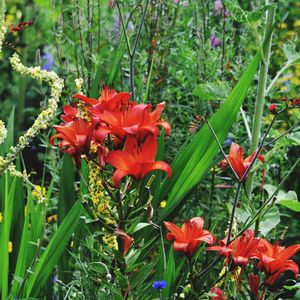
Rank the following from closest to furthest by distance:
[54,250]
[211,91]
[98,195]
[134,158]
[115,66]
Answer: [134,158]
[98,195]
[54,250]
[211,91]
[115,66]

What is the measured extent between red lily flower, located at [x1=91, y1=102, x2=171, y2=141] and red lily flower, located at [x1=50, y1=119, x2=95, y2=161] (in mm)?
58

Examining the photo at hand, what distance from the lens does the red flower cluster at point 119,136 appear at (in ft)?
5.89

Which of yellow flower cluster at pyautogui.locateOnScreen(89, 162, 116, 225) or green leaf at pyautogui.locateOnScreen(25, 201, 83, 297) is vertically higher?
yellow flower cluster at pyautogui.locateOnScreen(89, 162, 116, 225)

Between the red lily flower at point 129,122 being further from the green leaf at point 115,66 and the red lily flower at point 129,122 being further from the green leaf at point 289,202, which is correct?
the green leaf at point 115,66

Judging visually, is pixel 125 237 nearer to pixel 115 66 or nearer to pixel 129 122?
pixel 129 122

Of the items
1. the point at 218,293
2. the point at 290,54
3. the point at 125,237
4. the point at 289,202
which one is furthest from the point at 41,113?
the point at 290,54

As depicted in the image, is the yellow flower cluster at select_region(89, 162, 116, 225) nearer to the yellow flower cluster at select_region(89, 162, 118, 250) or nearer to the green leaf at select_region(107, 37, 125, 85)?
the yellow flower cluster at select_region(89, 162, 118, 250)

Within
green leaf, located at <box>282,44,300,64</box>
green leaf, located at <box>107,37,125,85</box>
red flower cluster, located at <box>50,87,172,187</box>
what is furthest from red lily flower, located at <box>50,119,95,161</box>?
green leaf, located at <box>282,44,300,64</box>

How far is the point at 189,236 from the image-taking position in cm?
199

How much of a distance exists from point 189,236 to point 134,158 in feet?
1.05

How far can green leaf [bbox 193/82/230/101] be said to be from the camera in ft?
8.69

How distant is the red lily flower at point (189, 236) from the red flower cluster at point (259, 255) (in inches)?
2.5

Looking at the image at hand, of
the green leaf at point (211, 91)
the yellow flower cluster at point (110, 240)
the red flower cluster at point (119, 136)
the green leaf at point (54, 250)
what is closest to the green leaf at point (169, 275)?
the yellow flower cluster at point (110, 240)

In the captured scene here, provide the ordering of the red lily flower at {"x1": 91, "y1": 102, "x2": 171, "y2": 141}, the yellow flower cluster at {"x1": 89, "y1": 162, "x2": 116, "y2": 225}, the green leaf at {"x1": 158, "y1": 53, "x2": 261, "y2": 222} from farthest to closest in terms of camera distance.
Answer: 1. the green leaf at {"x1": 158, "y1": 53, "x2": 261, "y2": 222}
2. the yellow flower cluster at {"x1": 89, "y1": 162, "x2": 116, "y2": 225}
3. the red lily flower at {"x1": 91, "y1": 102, "x2": 171, "y2": 141}
